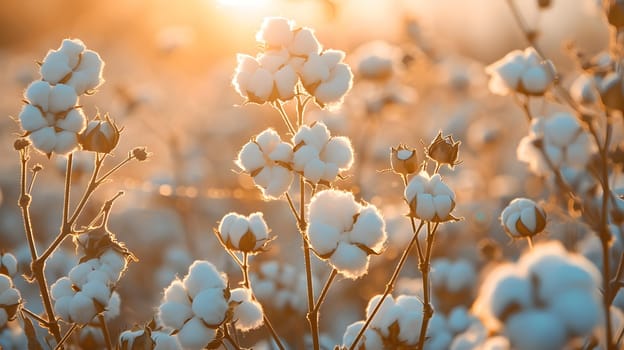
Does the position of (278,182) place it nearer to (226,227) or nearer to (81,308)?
(226,227)

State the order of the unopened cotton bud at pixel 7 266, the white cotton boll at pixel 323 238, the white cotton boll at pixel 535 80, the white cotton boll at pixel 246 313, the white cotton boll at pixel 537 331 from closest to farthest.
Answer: the white cotton boll at pixel 537 331 < the white cotton boll at pixel 323 238 < the white cotton boll at pixel 246 313 < the unopened cotton bud at pixel 7 266 < the white cotton boll at pixel 535 80

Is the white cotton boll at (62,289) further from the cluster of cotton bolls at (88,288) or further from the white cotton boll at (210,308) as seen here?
the white cotton boll at (210,308)

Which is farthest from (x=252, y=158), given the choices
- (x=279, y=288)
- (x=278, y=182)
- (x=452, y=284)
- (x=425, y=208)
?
(x=452, y=284)

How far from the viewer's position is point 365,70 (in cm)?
637

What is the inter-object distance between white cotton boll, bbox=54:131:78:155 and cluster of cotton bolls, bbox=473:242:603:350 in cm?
148

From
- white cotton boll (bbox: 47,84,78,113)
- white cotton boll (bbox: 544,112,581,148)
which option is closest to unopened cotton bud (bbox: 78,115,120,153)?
white cotton boll (bbox: 47,84,78,113)

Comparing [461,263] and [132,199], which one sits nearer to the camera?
[461,263]

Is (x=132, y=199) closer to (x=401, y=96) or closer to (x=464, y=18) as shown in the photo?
(x=401, y=96)

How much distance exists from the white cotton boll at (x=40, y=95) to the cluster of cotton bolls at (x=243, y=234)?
28.4 inches

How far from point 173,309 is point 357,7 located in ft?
49.3

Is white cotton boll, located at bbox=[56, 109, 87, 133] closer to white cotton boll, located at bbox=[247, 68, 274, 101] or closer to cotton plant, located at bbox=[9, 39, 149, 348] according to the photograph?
cotton plant, located at bbox=[9, 39, 149, 348]

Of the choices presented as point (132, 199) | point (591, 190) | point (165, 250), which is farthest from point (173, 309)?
point (132, 199)

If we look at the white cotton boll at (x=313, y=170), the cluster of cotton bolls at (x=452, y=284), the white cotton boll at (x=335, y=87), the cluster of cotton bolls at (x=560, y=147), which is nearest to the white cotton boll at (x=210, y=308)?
the white cotton boll at (x=313, y=170)

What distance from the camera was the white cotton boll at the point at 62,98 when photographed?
2.45 m
